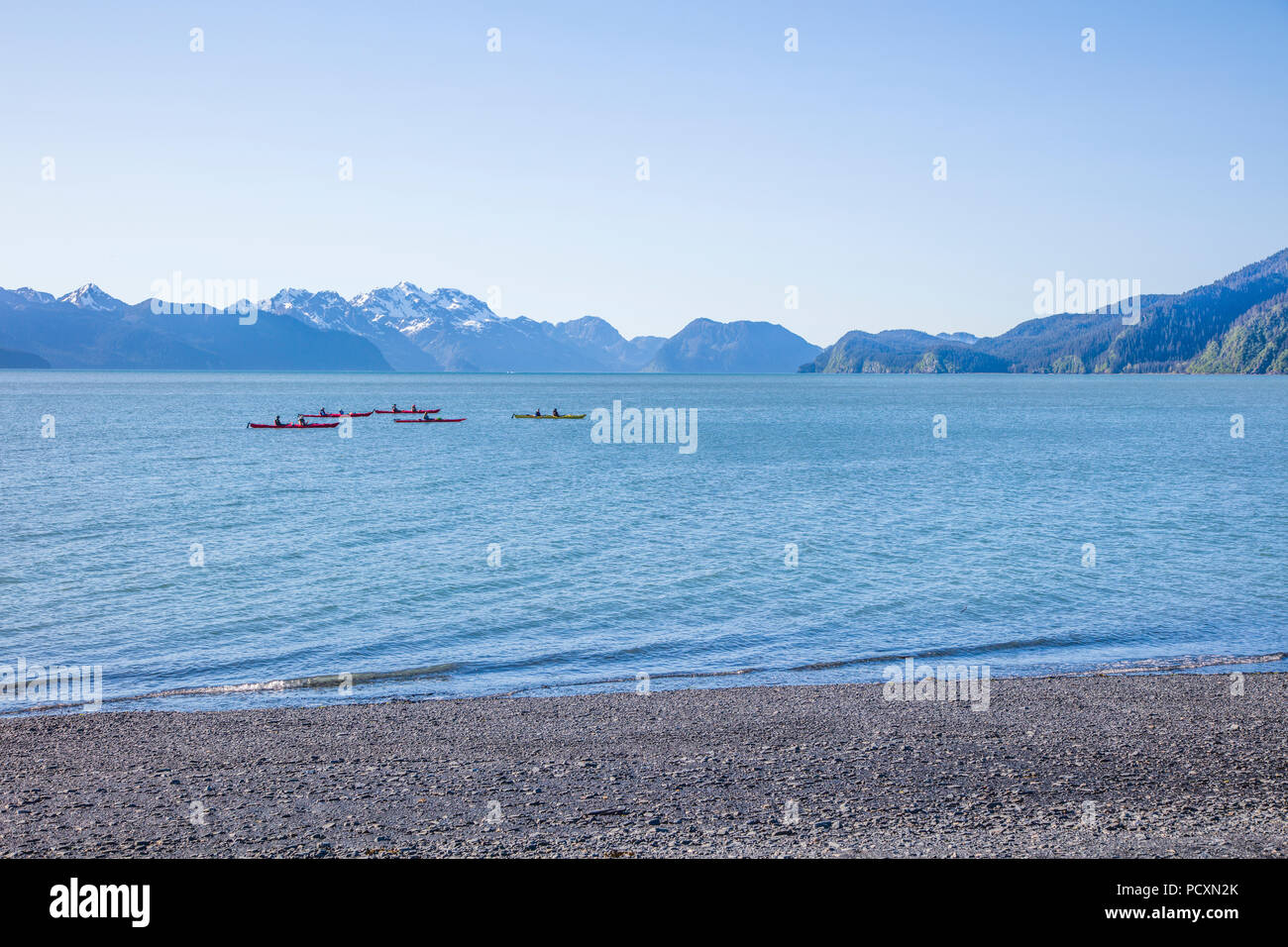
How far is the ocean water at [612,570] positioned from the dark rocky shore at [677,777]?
267cm

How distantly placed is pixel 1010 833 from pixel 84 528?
41357mm

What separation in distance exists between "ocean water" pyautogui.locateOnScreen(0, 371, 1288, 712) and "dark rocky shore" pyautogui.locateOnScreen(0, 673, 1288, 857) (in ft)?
8.76

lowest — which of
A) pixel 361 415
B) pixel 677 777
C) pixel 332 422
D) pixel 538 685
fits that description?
pixel 538 685

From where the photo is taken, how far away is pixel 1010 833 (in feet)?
36.8

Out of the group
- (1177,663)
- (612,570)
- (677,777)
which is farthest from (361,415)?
(677,777)

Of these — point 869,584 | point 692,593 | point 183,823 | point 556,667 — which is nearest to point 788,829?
point 183,823

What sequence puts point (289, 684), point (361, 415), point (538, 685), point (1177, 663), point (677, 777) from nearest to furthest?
point (677, 777) < point (538, 685) < point (289, 684) < point (1177, 663) < point (361, 415)

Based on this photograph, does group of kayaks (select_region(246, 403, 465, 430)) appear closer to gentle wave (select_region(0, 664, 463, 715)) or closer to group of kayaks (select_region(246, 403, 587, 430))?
group of kayaks (select_region(246, 403, 587, 430))

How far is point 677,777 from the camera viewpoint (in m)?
13.8

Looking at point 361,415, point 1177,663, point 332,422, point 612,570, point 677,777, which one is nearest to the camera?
point 677,777

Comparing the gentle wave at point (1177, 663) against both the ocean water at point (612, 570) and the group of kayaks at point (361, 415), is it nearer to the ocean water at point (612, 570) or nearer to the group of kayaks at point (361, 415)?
the ocean water at point (612, 570)

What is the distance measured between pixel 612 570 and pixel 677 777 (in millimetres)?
19672

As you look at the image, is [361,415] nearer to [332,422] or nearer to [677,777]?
[332,422]
